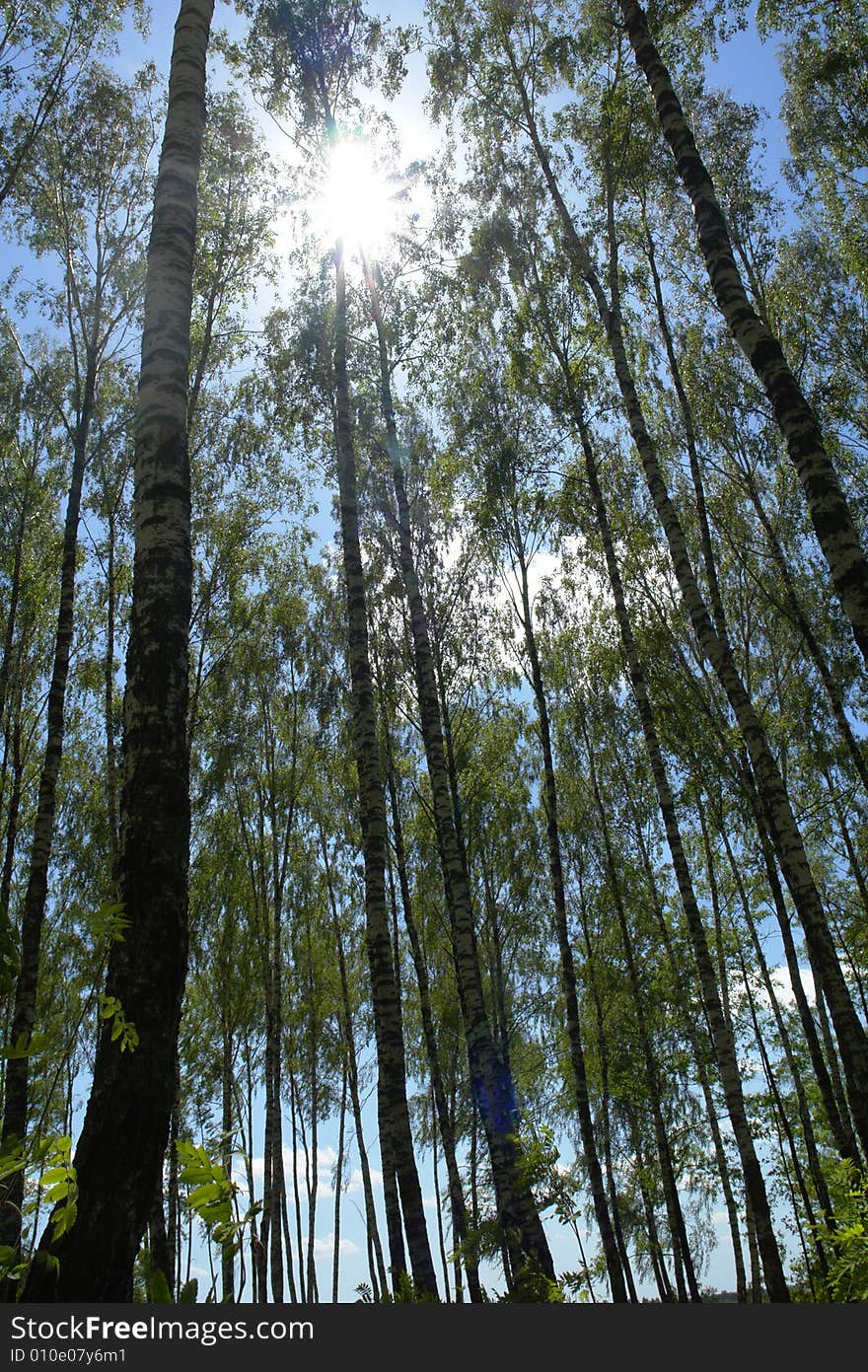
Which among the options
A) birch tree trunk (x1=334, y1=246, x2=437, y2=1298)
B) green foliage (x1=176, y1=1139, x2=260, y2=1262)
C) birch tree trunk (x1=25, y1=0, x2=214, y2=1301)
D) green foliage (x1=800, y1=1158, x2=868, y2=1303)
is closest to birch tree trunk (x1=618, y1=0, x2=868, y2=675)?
green foliage (x1=800, y1=1158, x2=868, y2=1303)

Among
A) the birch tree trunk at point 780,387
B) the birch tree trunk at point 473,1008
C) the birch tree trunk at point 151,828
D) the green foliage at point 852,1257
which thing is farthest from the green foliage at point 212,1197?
the birch tree trunk at point 473,1008

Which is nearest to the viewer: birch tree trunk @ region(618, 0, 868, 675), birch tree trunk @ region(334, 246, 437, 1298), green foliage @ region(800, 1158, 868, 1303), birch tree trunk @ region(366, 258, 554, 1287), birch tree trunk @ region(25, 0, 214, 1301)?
birch tree trunk @ region(25, 0, 214, 1301)

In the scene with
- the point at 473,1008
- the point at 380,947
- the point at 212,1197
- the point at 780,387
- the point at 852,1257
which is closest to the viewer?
the point at 212,1197

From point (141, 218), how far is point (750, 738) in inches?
543

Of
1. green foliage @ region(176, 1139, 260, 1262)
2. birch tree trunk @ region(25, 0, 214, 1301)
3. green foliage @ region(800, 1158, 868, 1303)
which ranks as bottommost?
green foliage @ region(800, 1158, 868, 1303)

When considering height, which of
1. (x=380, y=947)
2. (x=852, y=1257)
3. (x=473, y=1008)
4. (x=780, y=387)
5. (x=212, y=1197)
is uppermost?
(x=780, y=387)

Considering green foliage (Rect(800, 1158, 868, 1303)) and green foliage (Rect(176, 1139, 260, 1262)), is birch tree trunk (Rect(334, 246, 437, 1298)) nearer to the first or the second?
green foliage (Rect(800, 1158, 868, 1303))

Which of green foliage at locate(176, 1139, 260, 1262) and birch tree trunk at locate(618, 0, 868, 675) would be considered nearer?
green foliage at locate(176, 1139, 260, 1262)

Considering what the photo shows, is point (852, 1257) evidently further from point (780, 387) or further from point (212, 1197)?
point (780, 387)

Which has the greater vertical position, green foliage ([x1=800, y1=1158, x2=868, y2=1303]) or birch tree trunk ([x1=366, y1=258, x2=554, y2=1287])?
birch tree trunk ([x1=366, y1=258, x2=554, y2=1287])

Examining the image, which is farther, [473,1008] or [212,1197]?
[473,1008]

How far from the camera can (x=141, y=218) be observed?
14484 millimetres

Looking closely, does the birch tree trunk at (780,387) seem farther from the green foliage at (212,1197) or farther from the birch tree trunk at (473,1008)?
the birch tree trunk at (473,1008)

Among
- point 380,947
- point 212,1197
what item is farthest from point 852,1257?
point 380,947
